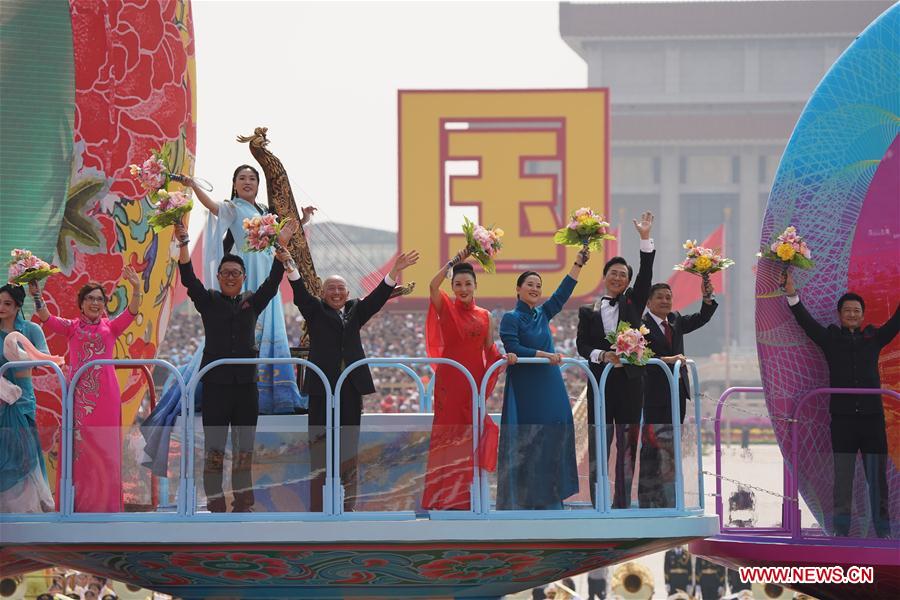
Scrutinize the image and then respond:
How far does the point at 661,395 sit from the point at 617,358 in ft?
2.35

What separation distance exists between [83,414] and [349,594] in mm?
2234

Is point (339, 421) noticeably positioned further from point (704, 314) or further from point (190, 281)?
point (704, 314)

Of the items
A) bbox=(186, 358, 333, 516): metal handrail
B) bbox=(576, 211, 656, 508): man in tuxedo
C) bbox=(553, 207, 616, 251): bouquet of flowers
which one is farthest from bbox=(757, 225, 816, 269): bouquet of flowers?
bbox=(186, 358, 333, 516): metal handrail

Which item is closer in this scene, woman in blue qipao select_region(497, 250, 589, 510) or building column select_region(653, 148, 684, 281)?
woman in blue qipao select_region(497, 250, 589, 510)

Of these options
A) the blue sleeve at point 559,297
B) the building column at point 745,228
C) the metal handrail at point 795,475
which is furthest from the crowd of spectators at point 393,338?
the building column at point 745,228

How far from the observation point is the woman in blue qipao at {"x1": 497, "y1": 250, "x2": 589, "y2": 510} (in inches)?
420

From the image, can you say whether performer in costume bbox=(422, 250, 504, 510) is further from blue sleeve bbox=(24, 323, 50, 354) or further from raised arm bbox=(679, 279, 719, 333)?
blue sleeve bbox=(24, 323, 50, 354)

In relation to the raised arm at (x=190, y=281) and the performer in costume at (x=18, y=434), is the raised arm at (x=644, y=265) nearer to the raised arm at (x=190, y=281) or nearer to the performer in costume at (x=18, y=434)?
the raised arm at (x=190, y=281)

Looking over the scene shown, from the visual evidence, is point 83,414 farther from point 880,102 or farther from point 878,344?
point 880,102

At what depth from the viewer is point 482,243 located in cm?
1088

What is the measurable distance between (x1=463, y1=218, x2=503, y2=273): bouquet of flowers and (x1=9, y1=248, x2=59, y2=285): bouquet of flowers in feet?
9.85

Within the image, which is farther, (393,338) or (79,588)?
(393,338)

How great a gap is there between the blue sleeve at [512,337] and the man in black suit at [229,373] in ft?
5.09

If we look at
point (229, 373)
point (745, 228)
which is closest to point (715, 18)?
point (745, 228)
